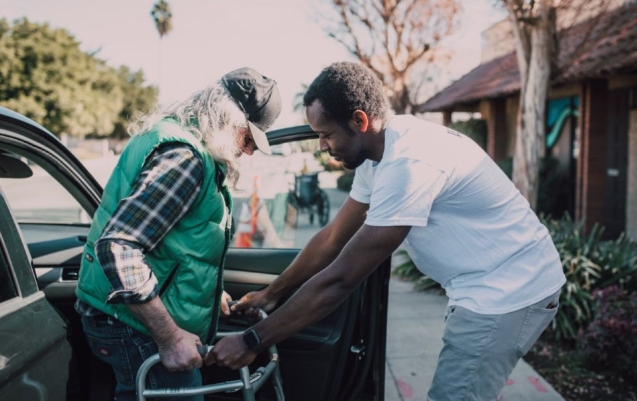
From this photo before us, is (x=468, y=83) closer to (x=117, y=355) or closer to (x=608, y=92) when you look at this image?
(x=608, y=92)

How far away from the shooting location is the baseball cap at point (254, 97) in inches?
78.4

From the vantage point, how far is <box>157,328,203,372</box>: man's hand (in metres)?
1.86

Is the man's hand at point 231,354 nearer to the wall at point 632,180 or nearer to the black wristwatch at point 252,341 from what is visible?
the black wristwatch at point 252,341

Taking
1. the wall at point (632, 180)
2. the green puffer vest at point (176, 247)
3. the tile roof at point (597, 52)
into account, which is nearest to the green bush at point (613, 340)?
the green puffer vest at point (176, 247)

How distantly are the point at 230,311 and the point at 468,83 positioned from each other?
16.3m

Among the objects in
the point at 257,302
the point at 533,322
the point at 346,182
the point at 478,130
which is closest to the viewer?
the point at 533,322

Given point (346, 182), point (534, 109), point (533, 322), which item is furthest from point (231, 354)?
point (346, 182)

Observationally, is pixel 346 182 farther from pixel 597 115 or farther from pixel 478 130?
pixel 597 115

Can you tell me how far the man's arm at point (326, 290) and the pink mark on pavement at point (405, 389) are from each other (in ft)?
7.49

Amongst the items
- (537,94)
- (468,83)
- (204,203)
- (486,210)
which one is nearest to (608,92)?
(537,94)

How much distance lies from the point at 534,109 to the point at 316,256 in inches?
212

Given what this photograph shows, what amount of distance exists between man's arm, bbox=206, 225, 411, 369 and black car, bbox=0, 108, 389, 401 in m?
0.52

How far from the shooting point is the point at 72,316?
241 centimetres

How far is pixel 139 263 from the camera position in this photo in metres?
1.76
